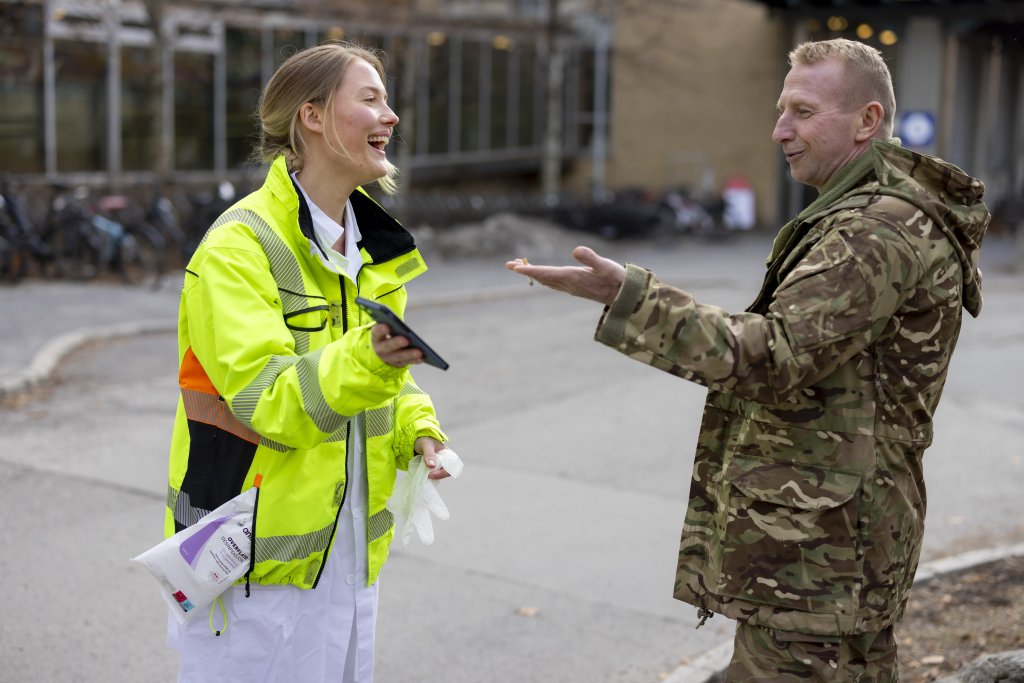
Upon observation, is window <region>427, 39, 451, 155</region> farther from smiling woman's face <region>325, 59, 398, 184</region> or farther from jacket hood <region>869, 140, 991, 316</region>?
jacket hood <region>869, 140, 991, 316</region>

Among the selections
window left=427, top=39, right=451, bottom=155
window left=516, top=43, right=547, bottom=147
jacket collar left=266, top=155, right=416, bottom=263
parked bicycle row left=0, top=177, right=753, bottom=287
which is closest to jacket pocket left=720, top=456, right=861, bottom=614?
jacket collar left=266, top=155, right=416, bottom=263

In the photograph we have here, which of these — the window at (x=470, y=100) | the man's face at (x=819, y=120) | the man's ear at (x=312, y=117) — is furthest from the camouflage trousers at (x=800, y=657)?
the window at (x=470, y=100)

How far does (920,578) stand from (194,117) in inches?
814

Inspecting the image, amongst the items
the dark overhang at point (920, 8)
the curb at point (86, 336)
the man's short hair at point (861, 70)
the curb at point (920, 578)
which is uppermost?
the dark overhang at point (920, 8)

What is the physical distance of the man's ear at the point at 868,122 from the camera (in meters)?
2.73

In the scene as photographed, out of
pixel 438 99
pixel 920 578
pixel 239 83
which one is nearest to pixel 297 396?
pixel 920 578

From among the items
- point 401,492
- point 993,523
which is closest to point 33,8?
point 993,523

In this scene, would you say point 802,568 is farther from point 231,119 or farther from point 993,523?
point 231,119

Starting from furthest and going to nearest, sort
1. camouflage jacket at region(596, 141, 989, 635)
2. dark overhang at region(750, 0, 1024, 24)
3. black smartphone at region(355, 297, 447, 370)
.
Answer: dark overhang at region(750, 0, 1024, 24), camouflage jacket at region(596, 141, 989, 635), black smartphone at region(355, 297, 447, 370)

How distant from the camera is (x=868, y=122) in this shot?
2742mm

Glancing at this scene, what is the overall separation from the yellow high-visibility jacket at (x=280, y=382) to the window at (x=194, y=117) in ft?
68.6

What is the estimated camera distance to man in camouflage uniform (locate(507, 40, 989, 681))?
247cm

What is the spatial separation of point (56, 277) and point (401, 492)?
14062 millimetres

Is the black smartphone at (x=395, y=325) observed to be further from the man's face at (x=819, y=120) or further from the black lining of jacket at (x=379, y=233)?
the man's face at (x=819, y=120)
